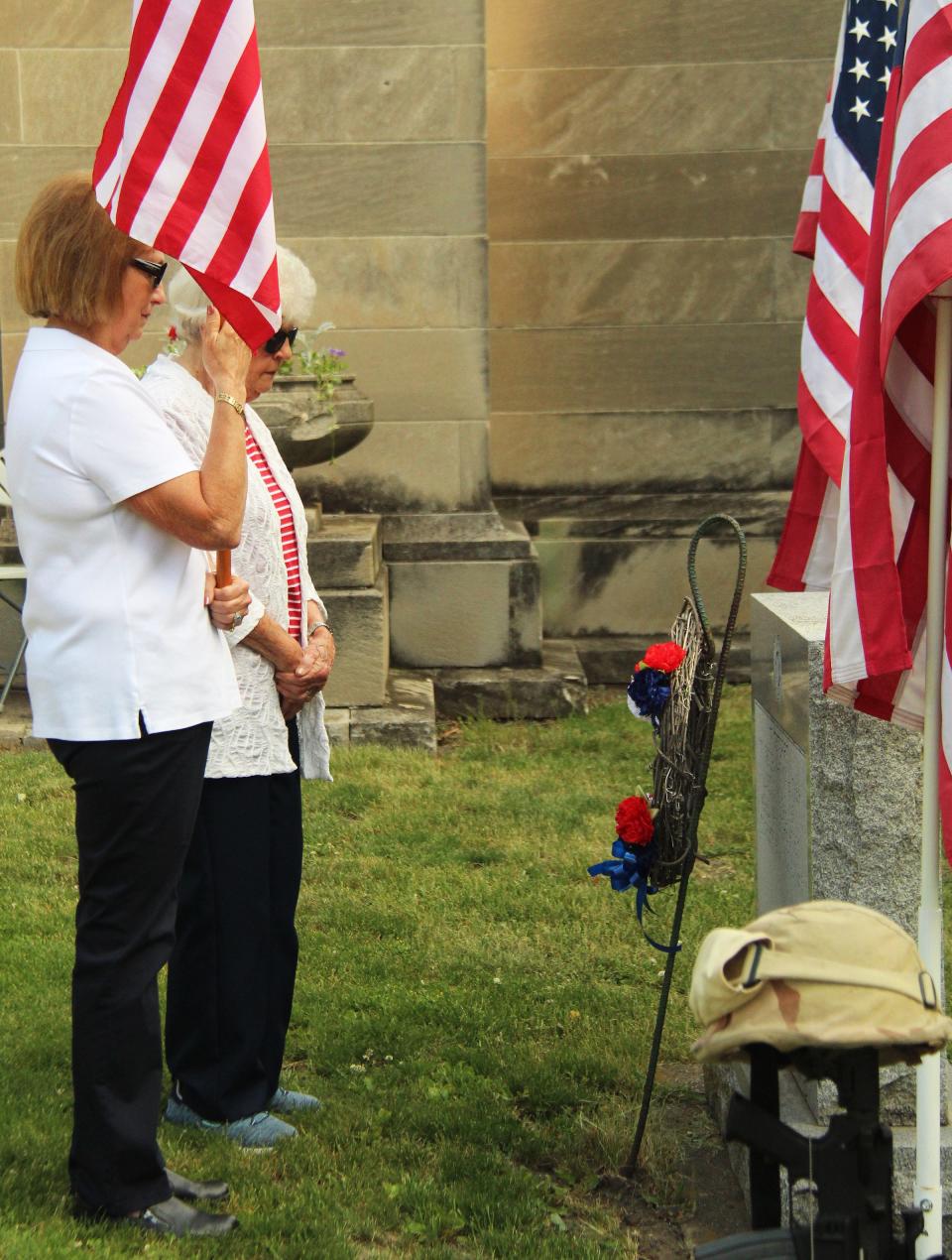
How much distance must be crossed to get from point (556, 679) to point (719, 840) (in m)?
2.12

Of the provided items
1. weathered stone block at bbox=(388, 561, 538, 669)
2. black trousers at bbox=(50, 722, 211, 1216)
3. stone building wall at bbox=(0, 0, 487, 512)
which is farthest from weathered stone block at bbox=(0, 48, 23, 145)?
black trousers at bbox=(50, 722, 211, 1216)

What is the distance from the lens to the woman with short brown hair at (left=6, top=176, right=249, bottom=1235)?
312 cm

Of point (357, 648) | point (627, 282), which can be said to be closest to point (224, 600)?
point (357, 648)

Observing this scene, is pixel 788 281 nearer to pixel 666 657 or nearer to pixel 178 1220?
pixel 666 657

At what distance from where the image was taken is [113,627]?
314 cm

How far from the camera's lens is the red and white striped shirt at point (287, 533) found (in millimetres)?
3881

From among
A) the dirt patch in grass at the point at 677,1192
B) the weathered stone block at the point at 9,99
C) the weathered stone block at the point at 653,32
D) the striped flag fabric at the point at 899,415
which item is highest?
the weathered stone block at the point at 653,32

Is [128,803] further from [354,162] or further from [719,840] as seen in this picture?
[354,162]

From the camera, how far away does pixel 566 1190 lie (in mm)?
3775

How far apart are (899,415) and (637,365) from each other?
23.9 ft

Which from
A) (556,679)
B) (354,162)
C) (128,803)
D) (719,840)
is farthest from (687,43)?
(128,803)

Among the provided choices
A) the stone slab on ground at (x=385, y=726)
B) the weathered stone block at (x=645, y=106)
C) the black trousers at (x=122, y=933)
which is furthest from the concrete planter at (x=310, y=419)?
the black trousers at (x=122, y=933)

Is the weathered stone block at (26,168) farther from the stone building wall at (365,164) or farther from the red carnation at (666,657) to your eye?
the red carnation at (666,657)

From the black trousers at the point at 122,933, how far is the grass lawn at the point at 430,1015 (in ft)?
0.62
